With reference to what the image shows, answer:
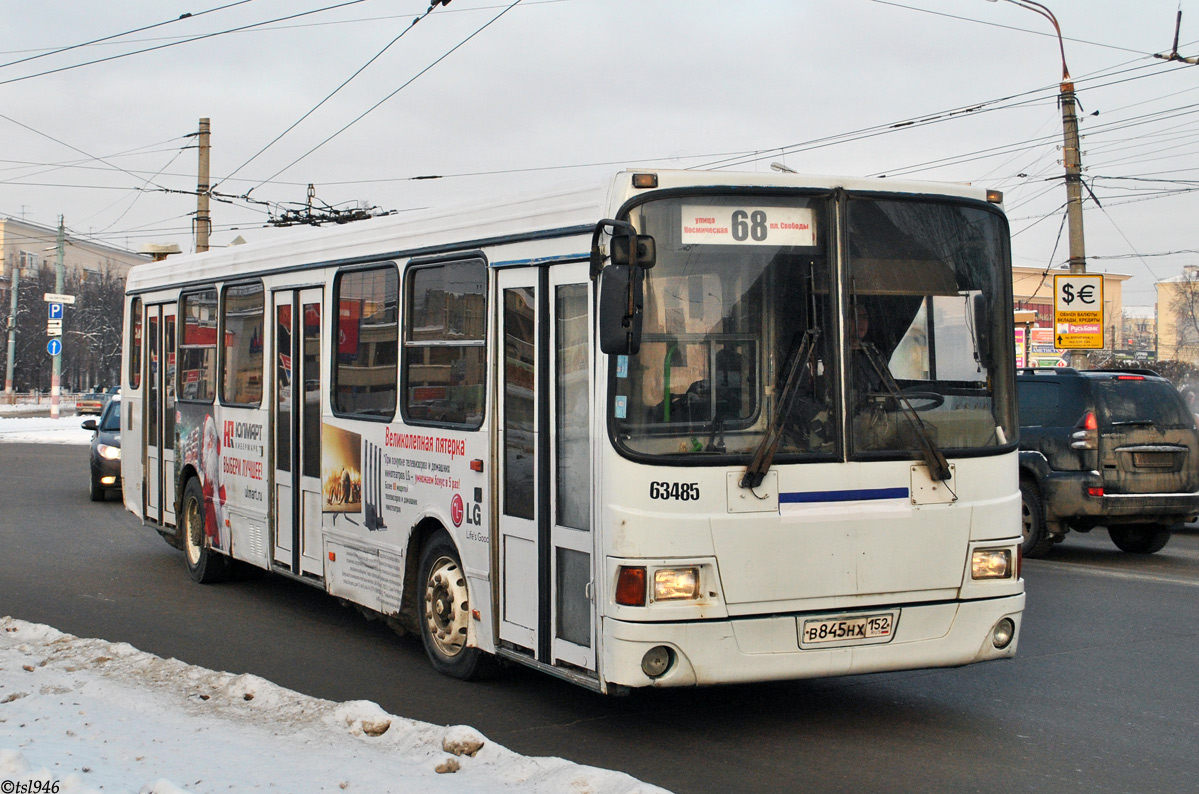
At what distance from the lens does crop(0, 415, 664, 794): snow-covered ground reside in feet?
16.2

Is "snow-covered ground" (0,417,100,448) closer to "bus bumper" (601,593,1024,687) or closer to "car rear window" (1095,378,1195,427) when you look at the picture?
"car rear window" (1095,378,1195,427)

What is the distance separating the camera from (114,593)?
10.7 metres

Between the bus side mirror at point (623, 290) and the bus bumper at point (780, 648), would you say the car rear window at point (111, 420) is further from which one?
the bus side mirror at point (623, 290)

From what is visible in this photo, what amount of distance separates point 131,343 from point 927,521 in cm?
943

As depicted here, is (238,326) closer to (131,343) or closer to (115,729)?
(131,343)

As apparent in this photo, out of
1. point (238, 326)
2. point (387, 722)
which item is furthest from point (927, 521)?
point (238, 326)

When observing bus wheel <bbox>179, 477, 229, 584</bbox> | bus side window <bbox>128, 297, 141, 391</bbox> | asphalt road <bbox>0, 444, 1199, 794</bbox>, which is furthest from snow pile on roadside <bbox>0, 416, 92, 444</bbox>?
asphalt road <bbox>0, 444, 1199, 794</bbox>

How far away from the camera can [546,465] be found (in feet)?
20.9

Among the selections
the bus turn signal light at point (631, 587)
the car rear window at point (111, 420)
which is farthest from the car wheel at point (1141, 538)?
the car rear window at point (111, 420)

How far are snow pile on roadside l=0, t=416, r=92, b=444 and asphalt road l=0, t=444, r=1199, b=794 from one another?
28.1m

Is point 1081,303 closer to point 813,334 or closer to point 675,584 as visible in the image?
point 813,334

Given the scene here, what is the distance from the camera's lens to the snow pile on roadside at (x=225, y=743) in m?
4.95

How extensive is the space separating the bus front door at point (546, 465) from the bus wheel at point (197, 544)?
17.0 feet

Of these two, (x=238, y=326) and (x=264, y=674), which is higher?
(x=238, y=326)
